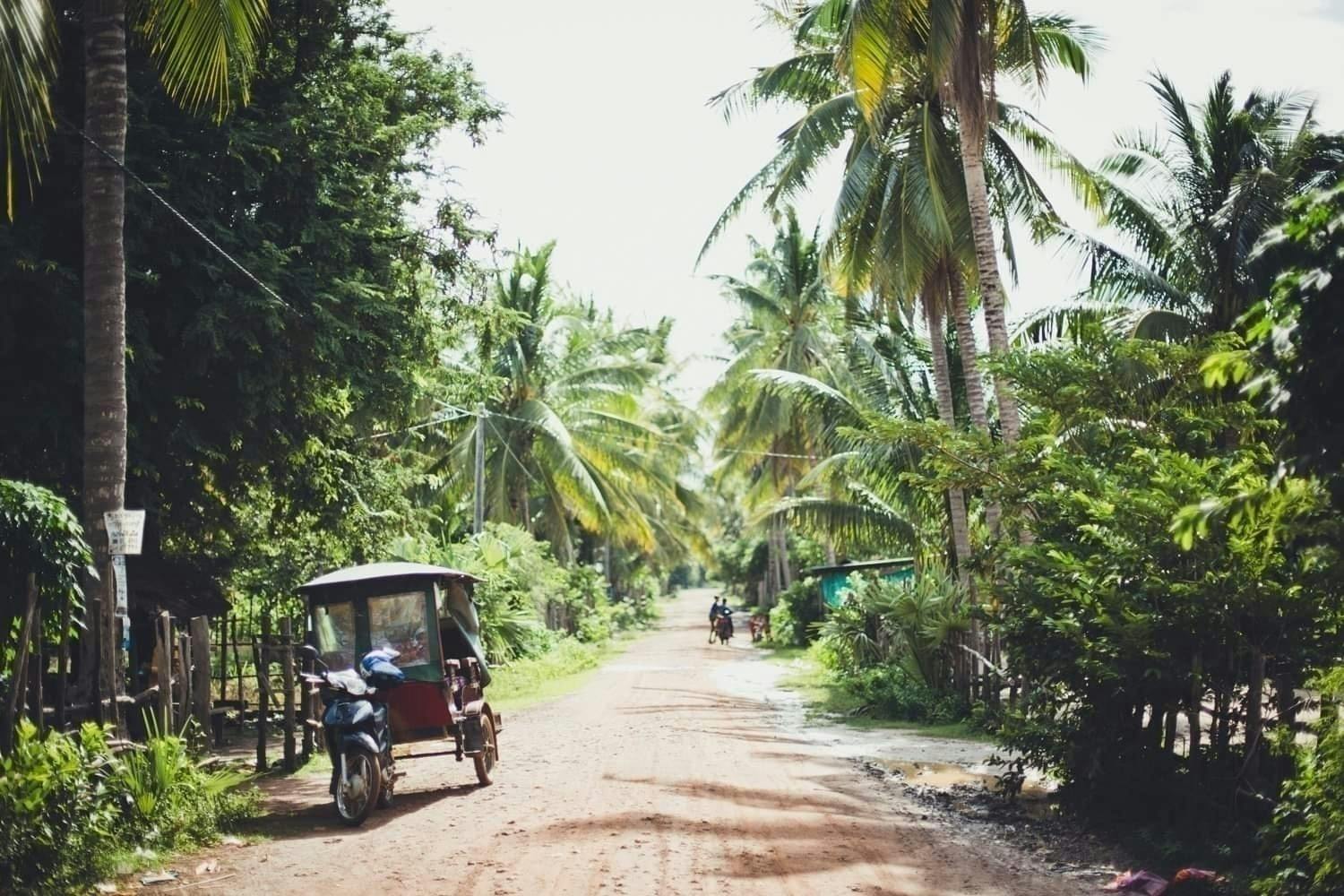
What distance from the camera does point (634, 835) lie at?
891cm

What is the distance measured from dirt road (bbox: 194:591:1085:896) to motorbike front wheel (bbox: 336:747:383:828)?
7.2 inches

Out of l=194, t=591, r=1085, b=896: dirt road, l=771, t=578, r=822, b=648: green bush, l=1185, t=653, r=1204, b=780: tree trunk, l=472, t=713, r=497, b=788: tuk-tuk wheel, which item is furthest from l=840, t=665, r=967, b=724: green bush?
l=771, t=578, r=822, b=648: green bush

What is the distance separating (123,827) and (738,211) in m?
15.0

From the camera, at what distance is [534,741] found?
52.3 ft

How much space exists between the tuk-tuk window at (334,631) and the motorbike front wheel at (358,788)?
7.08ft

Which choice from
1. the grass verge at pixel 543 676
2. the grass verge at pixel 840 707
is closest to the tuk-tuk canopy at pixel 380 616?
the grass verge at pixel 840 707

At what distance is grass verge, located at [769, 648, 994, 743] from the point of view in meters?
17.2

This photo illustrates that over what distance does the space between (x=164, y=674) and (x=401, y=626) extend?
232 cm

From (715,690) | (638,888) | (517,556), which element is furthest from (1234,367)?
(517,556)

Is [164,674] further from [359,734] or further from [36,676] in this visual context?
[36,676]

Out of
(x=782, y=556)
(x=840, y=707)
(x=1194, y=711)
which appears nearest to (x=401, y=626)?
(x=1194, y=711)

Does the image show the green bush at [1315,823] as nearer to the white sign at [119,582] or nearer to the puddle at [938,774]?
the puddle at [938,774]

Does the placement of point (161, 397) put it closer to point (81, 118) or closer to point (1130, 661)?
point (81, 118)

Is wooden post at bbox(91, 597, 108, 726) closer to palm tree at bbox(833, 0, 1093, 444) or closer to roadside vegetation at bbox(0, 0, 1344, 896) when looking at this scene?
roadside vegetation at bbox(0, 0, 1344, 896)
